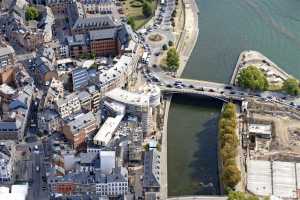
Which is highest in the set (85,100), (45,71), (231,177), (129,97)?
(45,71)

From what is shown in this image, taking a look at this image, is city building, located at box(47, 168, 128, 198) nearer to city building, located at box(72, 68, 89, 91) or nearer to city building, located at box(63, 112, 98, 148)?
city building, located at box(63, 112, 98, 148)

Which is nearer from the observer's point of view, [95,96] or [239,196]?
[239,196]

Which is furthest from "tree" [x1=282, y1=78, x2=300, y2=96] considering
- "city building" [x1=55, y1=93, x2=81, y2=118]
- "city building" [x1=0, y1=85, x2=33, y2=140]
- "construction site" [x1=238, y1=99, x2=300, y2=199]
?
"city building" [x1=0, y1=85, x2=33, y2=140]

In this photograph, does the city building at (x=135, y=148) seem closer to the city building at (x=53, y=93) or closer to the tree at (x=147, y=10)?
the city building at (x=53, y=93)

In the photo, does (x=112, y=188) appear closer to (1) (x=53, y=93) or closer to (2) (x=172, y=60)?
(1) (x=53, y=93)

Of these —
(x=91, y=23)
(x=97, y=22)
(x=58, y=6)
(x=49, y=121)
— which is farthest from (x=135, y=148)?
(x=58, y=6)

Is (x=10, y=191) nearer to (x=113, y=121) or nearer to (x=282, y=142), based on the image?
(x=113, y=121)
